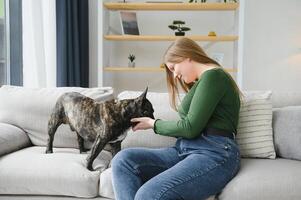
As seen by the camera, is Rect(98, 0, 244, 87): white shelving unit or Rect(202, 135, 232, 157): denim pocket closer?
Rect(202, 135, 232, 157): denim pocket

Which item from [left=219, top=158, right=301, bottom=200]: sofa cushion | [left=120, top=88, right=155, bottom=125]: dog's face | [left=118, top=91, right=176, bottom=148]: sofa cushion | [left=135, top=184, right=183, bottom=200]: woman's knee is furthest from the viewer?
[left=118, top=91, right=176, bottom=148]: sofa cushion

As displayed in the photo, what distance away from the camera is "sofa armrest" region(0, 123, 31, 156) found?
209 centimetres

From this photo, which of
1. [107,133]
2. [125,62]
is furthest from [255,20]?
[107,133]

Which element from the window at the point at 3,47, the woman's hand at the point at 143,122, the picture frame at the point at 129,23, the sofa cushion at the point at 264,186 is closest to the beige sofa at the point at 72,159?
the sofa cushion at the point at 264,186

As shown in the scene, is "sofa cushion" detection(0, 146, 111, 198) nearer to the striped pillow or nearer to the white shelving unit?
the striped pillow

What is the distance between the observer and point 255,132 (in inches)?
80.9

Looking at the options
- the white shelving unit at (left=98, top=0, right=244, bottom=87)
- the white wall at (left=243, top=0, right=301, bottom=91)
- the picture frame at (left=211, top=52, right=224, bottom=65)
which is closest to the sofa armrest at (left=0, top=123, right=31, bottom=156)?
the white shelving unit at (left=98, top=0, right=244, bottom=87)

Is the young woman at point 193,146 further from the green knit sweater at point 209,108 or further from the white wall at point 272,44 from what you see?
the white wall at point 272,44

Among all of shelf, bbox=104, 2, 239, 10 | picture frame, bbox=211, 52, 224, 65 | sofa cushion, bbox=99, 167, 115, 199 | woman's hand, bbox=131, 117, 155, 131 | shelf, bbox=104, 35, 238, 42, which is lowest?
sofa cushion, bbox=99, 167, 115, 199

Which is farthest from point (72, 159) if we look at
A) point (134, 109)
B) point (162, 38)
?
point (162, 38)

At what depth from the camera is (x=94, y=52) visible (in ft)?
13.3

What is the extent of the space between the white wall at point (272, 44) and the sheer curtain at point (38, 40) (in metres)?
1.80

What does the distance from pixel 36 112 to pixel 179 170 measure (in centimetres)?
107

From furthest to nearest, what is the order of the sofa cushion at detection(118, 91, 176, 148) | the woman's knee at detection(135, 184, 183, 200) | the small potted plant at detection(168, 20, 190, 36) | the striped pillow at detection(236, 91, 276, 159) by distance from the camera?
the small potted plant at detection(168, 20, 190, 36) < the sofa cushion at detection(118, 91, 176, 148) < the striped pillow at detection(236, 91, 276, 159) < the woman's knee at detection(135, 184, 183, 200)
